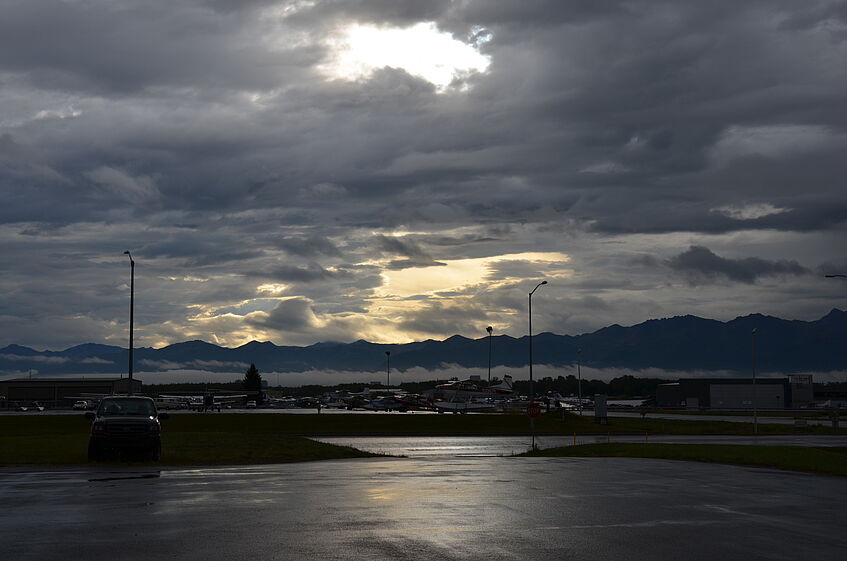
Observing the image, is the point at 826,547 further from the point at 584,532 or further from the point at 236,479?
the point at 236,479

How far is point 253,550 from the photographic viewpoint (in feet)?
41.4

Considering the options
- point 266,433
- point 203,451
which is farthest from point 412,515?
point 266,433

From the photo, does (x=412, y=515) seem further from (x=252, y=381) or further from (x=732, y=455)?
(x=252, y=381)

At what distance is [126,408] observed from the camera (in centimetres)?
2923

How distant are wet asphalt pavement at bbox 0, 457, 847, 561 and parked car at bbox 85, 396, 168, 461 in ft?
6.39

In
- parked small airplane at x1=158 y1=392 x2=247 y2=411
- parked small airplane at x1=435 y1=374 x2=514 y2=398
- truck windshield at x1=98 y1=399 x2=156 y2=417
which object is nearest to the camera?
truck windshield at x1=98 y1=399 x2=156 y2=417

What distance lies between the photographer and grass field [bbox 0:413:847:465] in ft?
→ 108

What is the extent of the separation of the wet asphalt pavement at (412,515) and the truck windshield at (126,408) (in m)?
2.76

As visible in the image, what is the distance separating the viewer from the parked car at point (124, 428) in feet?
93.3

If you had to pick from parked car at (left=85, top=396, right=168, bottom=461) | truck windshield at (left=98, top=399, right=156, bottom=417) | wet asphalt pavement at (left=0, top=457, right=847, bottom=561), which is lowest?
wet asphalt pavement at (left=0, top=457, right=847, bottom=561)

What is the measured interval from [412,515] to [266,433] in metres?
37.0

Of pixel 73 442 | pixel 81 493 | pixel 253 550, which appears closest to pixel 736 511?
pixel 253 550

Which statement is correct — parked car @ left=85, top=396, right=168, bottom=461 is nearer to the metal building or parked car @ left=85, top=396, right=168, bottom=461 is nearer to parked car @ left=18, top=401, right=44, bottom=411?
parked car @ left=18, top=401, right=44, bottom=411

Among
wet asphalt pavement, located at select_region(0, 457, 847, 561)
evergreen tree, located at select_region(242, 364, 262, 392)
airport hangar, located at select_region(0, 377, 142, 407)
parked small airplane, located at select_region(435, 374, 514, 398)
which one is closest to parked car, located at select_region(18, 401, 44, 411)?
airport hangar, located at select_region(0, 377, 142, 407)
